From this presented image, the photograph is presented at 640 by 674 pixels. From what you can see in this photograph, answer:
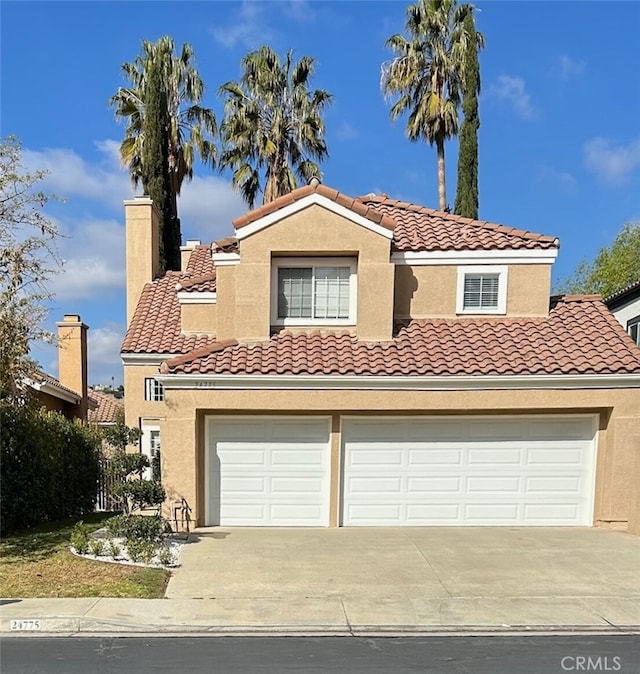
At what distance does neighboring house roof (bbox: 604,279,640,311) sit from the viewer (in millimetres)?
16680

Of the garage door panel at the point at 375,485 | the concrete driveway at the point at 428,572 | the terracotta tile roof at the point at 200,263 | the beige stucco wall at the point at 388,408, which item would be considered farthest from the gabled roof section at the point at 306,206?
the concrete driveway at the point at 428,572

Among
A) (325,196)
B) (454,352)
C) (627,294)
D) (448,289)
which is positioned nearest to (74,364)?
(325,196)

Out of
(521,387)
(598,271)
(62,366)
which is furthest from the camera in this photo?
(598,271)

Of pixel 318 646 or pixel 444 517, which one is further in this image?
pixel 444 517

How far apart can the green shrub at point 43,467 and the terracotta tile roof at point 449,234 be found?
8990 mm

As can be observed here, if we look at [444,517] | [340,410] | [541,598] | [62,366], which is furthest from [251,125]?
[541,598]

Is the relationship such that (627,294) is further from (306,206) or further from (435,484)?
(306,206)

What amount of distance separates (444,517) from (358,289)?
5.19 meters

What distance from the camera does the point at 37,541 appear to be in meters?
8.82

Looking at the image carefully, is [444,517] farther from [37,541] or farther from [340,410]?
[37,541]

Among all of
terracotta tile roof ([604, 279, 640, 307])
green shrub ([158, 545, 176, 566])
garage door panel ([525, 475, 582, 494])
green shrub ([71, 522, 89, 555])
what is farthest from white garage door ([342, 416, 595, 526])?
terracotta tile roof ([604, 279, 640, 307])

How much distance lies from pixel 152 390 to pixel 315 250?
6.27 metres

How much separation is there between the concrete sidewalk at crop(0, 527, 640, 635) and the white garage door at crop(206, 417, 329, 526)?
0.54 m

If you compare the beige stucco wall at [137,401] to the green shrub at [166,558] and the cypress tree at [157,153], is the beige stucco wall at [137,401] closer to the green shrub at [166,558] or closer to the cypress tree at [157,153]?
the green shrub at [166,558]
